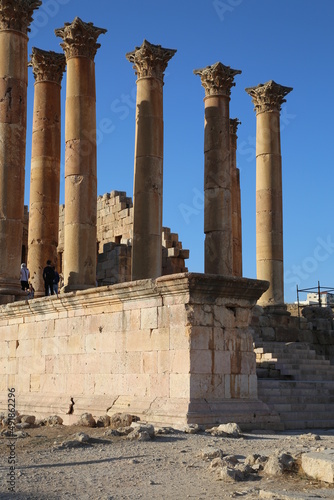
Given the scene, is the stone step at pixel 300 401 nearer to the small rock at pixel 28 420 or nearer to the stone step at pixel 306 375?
the stone step at pixel 306 375

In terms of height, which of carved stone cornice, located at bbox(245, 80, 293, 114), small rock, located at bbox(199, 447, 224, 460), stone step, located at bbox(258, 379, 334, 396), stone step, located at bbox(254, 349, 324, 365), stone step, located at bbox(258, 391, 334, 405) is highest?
carved stone cornice, located at bbox(245, 80, 293, 114)

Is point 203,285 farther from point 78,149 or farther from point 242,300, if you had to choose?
point 78,149

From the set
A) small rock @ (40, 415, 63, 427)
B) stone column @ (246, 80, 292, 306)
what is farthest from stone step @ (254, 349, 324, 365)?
small rock @ (40, 415, 63, 427)

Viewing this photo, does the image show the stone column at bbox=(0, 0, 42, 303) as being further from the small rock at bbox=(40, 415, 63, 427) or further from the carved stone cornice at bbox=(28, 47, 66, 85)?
the small rock at bbox=(40, 415, 63, 427)

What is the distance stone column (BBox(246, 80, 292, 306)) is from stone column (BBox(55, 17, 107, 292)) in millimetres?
7380

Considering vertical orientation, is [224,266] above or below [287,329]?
above

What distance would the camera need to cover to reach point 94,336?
1505 cm

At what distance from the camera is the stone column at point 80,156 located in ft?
71.8

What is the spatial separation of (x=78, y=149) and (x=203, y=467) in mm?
15202

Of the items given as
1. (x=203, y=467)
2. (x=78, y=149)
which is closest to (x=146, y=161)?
(x=78, y=149)

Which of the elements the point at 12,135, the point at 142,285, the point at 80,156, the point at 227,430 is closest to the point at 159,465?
the point at 227,430

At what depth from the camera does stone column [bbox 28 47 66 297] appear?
25312 millimetres

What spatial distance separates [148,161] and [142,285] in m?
10.9

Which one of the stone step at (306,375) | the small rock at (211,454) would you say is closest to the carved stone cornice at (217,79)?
the stone step at (306,375)
